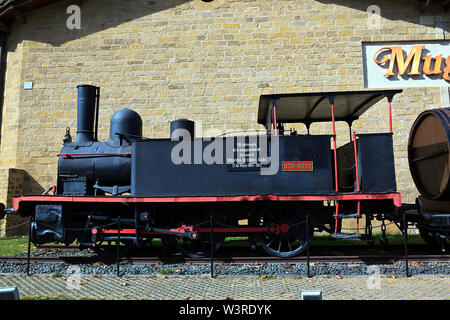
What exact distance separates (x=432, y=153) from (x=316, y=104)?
2.48 meters

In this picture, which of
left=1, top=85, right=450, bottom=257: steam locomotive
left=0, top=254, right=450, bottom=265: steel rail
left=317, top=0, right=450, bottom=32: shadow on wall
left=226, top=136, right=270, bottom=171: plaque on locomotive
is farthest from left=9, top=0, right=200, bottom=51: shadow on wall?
left=0, top=254, right=450, bottom=265: steel rail

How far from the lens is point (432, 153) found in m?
7.07

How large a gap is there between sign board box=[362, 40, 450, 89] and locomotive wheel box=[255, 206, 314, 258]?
6842 mm

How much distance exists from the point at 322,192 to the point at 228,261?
2.15 metres

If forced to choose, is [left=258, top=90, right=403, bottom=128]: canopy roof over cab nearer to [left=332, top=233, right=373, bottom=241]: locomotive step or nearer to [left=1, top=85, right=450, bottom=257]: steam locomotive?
[left=1, top=85, right=450, bottom=257]: steam locomotive

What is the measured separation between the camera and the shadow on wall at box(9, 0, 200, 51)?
40.6 feet

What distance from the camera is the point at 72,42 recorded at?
1241 cm

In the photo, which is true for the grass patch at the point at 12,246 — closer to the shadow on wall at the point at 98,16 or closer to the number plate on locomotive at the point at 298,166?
the number plate on locomotive at the point at 298,166

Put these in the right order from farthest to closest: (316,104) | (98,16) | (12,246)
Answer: (98,16), (12,246), (316,104)

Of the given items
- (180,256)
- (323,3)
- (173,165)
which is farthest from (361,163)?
(323,3)

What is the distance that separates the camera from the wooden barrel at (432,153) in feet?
21.7

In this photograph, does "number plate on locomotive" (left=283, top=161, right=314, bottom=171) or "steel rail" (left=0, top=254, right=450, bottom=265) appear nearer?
"steel rail" (left=0, top=254, right=450, bottom=265)

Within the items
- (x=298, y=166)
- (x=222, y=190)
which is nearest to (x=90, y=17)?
(x=222, y=190)

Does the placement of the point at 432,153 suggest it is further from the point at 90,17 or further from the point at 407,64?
the point at 90,17
